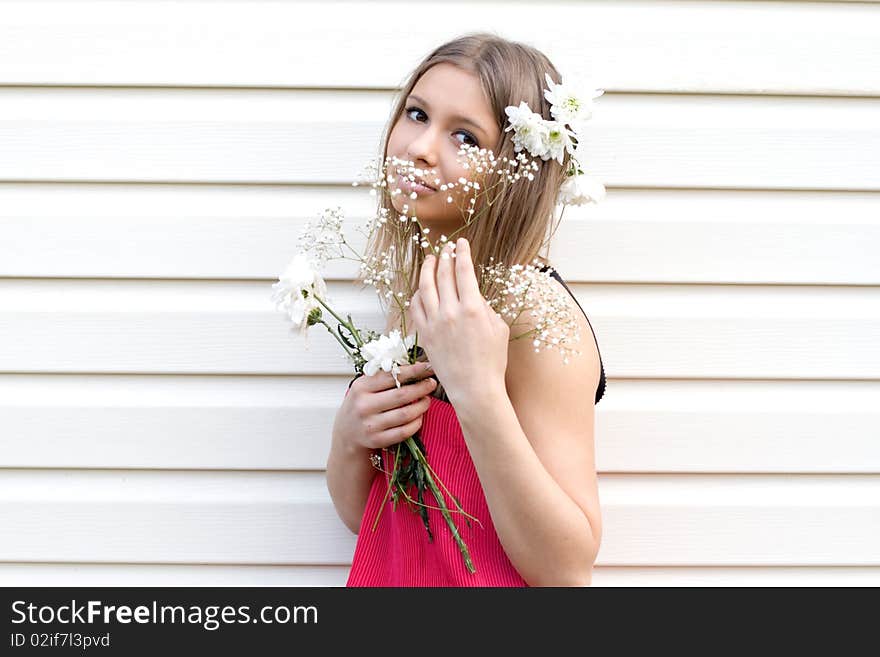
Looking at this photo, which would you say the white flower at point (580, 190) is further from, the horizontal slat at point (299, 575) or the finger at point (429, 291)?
the horizontal slat at point (299, 575)

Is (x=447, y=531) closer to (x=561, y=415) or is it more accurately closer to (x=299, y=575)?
(x=561, y=415)

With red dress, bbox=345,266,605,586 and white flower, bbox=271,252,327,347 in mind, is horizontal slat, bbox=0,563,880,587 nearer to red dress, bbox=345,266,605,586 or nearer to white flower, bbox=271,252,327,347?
red dress, bbox=345,266,605,586

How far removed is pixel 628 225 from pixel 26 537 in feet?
5.76

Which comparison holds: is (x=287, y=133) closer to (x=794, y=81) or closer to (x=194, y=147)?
(x=194, y=147)

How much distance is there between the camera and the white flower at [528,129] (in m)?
1.42

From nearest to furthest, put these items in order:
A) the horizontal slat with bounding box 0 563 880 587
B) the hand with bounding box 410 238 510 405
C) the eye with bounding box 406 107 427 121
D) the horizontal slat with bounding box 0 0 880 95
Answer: the hand with bounding box 410 238 510 405
the eye with bounding box 406 107 427 121
the horizontal slat with bounding box 0 0 880 95
the horizontal slat with bounding box 0 563 880 587

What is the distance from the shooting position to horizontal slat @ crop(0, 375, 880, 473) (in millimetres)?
1994

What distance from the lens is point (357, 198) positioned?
196 cm

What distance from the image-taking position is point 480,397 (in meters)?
1.36

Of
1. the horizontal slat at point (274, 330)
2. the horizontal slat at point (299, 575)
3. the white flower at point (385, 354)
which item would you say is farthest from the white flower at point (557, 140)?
the horizontal slat at point (299, 575)

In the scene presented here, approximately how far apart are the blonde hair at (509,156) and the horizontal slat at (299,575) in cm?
91

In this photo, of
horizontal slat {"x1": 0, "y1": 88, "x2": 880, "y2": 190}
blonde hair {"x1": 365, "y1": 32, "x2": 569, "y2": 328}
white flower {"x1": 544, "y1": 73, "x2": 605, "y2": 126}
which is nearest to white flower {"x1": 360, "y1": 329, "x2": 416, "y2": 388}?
blonde hair {"x1": 365, "y1": 32, "x2": 569, "y2": 328}

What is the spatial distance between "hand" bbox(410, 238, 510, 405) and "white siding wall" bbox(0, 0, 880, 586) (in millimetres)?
600

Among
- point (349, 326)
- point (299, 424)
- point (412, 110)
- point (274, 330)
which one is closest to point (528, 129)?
point (412, 110)
